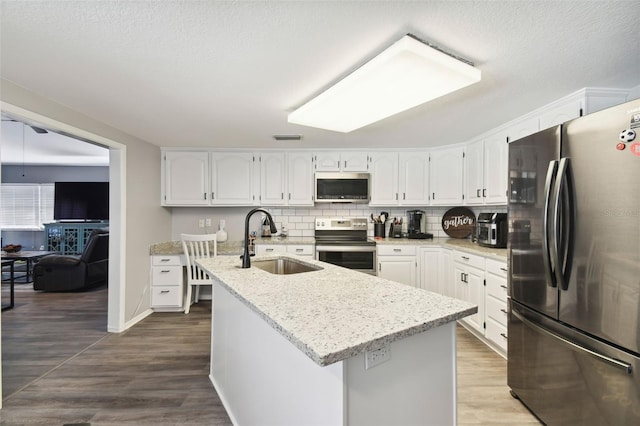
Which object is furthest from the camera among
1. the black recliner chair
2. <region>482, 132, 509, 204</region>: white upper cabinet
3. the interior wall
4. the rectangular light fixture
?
the black recliner chair

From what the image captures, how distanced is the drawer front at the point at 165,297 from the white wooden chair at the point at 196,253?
143 mm

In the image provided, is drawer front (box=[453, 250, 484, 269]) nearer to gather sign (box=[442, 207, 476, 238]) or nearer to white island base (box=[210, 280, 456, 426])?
gather sign (box=[442, 207, 476, 238])

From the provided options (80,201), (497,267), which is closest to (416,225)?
(497,267)

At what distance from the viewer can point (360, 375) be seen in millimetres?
915

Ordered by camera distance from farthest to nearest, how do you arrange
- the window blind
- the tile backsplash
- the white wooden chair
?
the window blind → the tile backsplash → the white wooden chair

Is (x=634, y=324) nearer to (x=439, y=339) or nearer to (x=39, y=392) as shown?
(x=439, y=339)

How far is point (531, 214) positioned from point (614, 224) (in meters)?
0.44

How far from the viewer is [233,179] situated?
3900 mm

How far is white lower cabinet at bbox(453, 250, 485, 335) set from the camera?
8.92 feet

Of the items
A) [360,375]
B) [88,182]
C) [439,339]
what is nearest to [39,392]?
[360,375]

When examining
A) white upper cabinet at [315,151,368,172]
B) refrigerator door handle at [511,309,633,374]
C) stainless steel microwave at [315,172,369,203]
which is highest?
white upper cabinet at [315,151,368,172]

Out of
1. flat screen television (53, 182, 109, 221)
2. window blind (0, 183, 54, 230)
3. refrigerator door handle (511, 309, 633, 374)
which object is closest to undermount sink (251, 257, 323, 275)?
refrigerator door handle (511, 309, 633, 374)

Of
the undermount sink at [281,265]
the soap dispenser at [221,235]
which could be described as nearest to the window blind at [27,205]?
the soap dispenser at [221,235]

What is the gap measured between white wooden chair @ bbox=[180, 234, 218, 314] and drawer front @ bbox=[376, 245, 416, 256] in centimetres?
204
